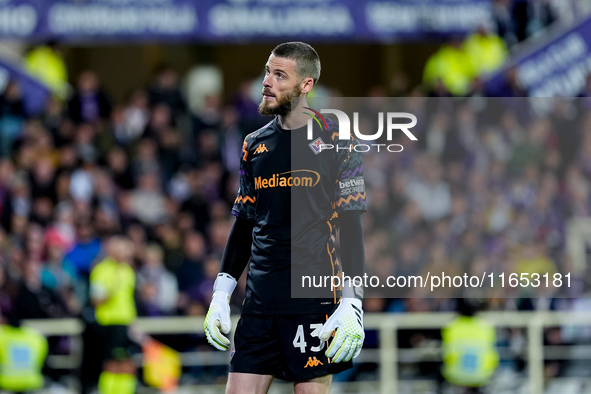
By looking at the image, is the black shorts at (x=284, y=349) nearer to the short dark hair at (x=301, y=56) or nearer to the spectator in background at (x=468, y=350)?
the short dark hair at (x=301, y=56)

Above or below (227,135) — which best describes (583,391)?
Answer: below

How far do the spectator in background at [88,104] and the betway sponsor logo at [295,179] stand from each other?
7889mm

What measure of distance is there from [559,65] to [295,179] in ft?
23.8

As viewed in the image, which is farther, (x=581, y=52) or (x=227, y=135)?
(x=227, y=135)

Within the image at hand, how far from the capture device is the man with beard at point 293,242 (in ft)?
16.0

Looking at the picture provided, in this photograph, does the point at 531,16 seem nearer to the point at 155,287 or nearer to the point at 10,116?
the point at 155,287

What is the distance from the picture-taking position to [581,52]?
37.4 ft

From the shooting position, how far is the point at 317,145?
5008mm

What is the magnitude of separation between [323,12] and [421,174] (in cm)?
233

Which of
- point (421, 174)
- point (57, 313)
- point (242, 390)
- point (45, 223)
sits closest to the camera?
point (242, 390)

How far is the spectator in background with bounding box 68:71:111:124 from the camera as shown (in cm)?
1252

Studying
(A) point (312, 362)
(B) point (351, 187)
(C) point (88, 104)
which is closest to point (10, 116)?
(C) point (88, 104)

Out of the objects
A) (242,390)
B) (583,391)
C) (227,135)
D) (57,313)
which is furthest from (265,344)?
(227,135)

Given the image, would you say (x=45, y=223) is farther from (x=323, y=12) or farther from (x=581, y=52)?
(x=581, y=52)
